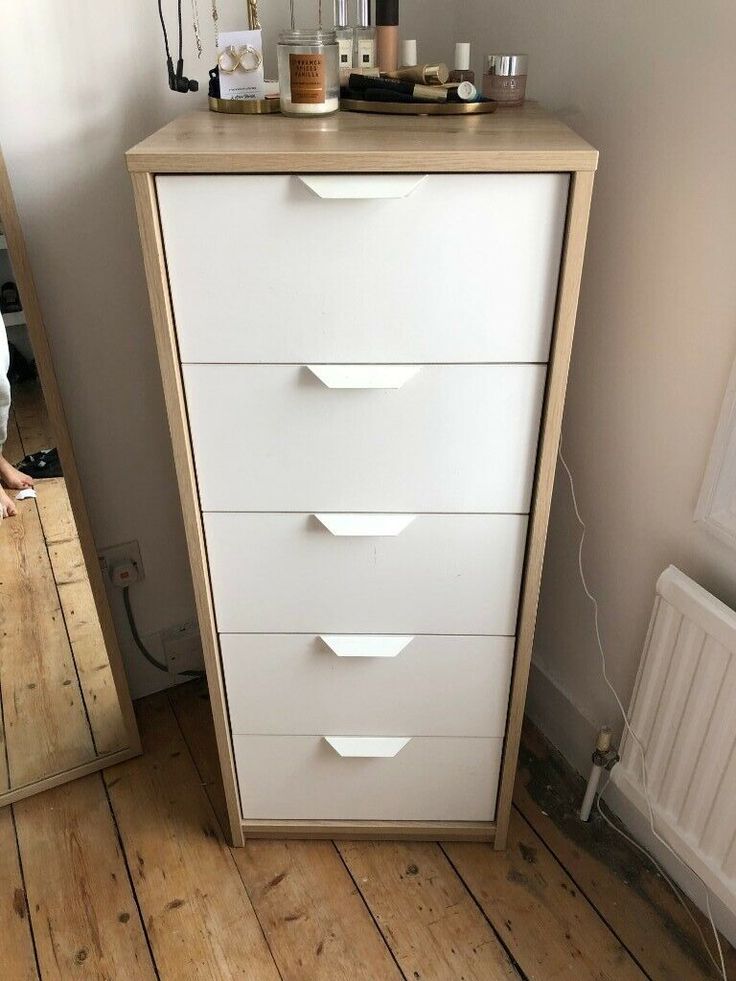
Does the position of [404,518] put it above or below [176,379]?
below

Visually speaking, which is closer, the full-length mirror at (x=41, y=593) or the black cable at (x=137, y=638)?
the full-length mirror at (x=41, y=593)

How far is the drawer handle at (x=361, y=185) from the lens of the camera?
849 millimetres

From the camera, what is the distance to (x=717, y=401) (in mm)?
1062

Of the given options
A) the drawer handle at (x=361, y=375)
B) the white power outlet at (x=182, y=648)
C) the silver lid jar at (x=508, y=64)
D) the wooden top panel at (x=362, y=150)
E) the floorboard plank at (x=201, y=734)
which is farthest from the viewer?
the white power outlet at (x=182, y=648)

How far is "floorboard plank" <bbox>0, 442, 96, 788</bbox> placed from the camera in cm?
138

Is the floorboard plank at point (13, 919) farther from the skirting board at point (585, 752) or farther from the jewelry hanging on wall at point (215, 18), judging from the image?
the jewelry hanging on wall at point (215, 18)

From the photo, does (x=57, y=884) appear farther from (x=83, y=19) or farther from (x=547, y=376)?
(x=83, y=19)

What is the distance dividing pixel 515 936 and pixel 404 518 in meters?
0.76

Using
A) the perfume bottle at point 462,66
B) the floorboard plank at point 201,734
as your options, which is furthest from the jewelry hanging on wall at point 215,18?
the floorboard plank at point 201,734

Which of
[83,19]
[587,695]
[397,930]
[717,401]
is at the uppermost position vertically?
[83,19]

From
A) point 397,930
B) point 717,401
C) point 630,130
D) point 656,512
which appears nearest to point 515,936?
point 397,930

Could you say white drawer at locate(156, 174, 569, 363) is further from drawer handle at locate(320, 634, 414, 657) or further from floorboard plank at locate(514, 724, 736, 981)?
floorboard plank at locate(514, 724, 736, 981)

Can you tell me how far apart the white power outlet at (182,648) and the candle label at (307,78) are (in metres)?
1.08

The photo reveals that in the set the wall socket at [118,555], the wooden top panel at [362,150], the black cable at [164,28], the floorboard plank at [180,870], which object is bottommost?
the floorboard plank at [180,870]
